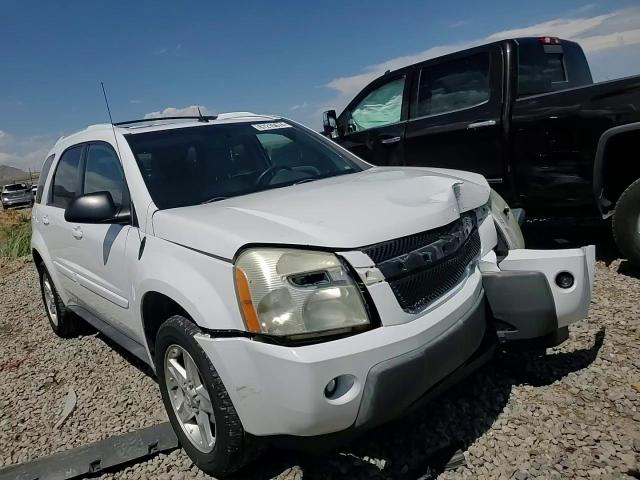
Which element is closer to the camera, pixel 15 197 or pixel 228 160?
pixel 228 160

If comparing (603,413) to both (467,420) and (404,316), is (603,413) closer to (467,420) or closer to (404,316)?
(467,420)

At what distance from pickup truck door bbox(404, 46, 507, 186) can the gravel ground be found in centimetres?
154

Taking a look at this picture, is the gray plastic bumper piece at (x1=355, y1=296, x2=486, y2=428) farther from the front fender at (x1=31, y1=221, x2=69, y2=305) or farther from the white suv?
the front fender at (x1=31, y1=221, x2=69, y2=305)

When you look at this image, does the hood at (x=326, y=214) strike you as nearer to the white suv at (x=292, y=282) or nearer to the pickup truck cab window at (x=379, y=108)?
the white suv at (x=292, y=282)

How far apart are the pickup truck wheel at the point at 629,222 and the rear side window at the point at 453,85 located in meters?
1.61

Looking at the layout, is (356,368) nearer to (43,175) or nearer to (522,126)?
(522,126)

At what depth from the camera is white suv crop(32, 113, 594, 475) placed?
1.85 meters

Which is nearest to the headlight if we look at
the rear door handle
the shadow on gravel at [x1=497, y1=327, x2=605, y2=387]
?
the shadow on gravel at [x1=497, y1=327, x2=605, y2=387]

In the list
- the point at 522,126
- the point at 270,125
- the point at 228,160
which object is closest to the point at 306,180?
the point at 228,160

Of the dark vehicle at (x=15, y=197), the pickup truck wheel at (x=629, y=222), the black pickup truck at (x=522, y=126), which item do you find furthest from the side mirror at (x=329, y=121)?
the dark vehicle at (x=15, y=197)

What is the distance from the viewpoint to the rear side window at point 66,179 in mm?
3761

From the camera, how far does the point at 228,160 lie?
122 inches

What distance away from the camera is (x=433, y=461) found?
223 centimetres

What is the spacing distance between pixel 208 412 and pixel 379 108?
15.1ft
